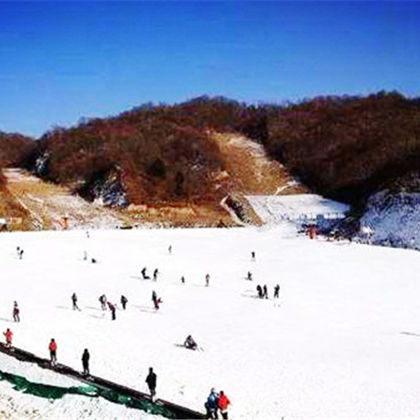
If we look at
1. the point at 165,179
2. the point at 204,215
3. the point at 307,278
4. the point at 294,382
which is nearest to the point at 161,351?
the point at 294,382

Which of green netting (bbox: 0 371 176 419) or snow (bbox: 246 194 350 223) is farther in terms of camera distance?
snow (bbox: 246 194 350 223)

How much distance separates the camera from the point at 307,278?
4572cm

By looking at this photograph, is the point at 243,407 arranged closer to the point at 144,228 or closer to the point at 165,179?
the point at 144,228

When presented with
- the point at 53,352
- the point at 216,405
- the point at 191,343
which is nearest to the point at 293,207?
the point at 191,343

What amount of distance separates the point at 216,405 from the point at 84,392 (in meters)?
4.93

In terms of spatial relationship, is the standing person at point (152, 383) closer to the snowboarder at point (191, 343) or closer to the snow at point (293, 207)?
the snowboarder at point (191, 343)

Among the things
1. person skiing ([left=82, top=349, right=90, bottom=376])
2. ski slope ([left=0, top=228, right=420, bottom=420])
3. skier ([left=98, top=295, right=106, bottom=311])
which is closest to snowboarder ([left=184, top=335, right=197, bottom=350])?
ski slope ([left=0, top=228, right=420, bottom=420])

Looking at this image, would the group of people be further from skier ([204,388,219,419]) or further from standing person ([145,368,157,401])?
standing person ([145,368,157,401])

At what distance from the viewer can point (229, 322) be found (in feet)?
114

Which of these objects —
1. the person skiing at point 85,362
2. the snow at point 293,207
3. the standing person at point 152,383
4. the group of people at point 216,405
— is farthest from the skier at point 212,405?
the snow at point 293,207

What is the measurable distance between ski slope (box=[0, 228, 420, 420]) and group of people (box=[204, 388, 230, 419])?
1.23 m

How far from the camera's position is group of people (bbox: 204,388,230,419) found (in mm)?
20719

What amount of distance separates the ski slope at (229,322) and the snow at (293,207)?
13979mm

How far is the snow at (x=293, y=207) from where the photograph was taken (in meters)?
73.4
